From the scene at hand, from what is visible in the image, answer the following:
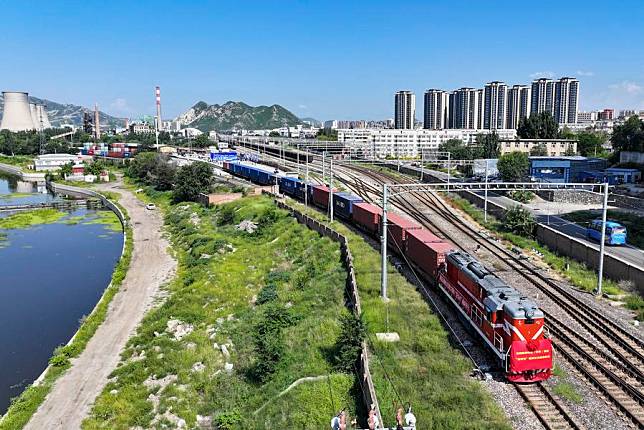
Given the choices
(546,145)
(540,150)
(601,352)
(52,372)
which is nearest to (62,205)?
(52,372)

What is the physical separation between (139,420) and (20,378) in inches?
390

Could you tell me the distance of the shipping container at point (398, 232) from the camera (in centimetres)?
3356

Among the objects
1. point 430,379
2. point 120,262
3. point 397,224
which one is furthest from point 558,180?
point 430,379

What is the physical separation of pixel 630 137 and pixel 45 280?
2986 inches

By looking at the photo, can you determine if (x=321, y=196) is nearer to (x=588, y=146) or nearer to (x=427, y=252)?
(x=427, y=252)

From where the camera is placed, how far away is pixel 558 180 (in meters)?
66.6

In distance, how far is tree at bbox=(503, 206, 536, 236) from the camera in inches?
1630

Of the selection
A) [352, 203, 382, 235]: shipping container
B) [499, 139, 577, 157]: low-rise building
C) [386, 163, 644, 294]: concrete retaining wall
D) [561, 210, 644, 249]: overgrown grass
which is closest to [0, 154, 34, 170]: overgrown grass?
[499, 139, 577, 157]: low-rise building

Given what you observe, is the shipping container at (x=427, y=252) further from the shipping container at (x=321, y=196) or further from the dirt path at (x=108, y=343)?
the shipping container at (x=321, y=196)

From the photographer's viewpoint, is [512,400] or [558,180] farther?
[558,180]

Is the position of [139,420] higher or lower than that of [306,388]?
lower

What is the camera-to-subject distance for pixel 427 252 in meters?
28.2

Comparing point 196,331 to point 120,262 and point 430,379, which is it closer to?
point 430,379

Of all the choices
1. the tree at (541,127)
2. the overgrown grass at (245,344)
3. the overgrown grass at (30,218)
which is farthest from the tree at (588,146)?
the overgrown grass at (30,218)
